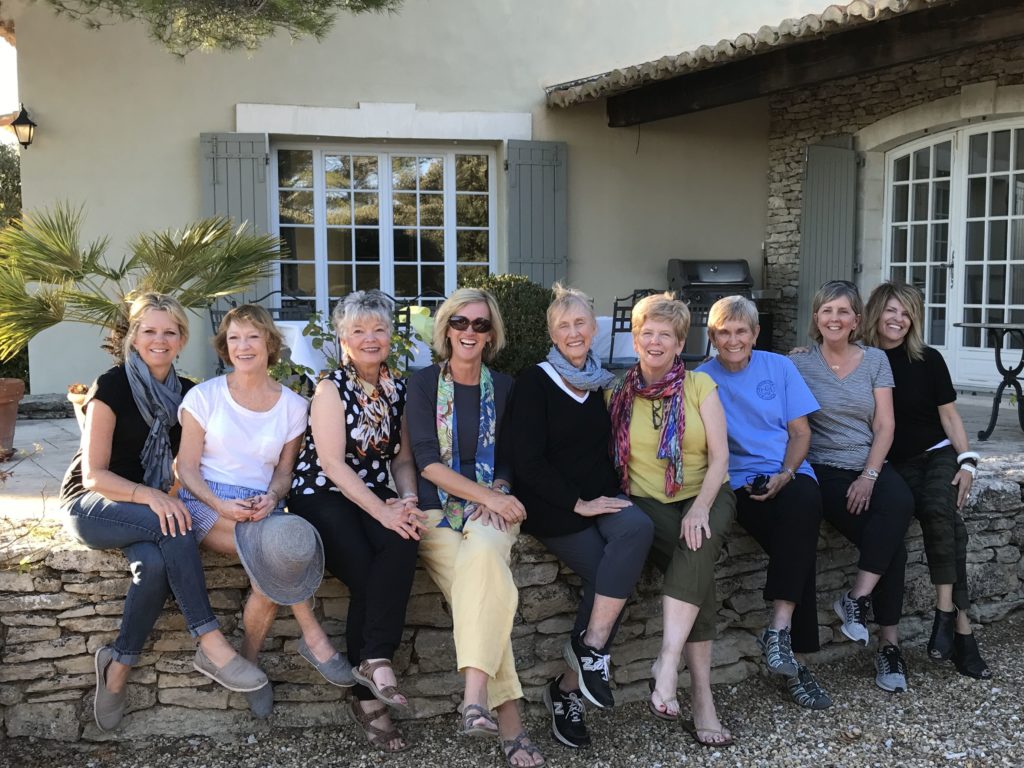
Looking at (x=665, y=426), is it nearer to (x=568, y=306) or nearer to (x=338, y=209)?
(x=568, y=306)

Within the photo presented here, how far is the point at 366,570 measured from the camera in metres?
2.53

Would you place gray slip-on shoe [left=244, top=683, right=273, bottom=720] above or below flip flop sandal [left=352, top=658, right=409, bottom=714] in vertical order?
below

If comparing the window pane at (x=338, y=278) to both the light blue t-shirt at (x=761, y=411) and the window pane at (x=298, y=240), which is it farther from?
the light blue t-shirt at (x=761, y=411)

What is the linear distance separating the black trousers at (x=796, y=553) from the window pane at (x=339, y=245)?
16.3ft

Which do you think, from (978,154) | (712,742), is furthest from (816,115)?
(712,742)

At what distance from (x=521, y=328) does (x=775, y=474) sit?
6.37 ft

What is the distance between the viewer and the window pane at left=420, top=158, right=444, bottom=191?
7.27 m

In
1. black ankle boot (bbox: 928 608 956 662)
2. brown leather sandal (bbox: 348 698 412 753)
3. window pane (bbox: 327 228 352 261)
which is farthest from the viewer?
window pane (bbox: 327 228 352 261)

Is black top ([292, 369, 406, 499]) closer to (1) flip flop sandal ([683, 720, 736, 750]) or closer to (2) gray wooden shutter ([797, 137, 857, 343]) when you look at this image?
(1) flip flop sandal ([683, 720, 736, 750])

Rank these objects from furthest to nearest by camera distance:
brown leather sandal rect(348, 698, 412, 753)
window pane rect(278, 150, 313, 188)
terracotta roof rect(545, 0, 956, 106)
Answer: window pane rect(278, 150, 313, 188), terracotta roof rect(545, 0, 956, 106), brown leather sandal rect(348, 698, 412, 753)

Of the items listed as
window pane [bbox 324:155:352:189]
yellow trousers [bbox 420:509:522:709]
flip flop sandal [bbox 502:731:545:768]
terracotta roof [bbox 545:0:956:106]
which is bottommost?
flip flop sandal [bbox 502:731:545:768]

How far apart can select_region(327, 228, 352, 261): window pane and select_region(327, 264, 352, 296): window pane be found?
0.06 m

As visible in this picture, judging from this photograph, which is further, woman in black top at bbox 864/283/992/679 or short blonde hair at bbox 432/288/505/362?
woman in black top at bbox 864/283/992/679

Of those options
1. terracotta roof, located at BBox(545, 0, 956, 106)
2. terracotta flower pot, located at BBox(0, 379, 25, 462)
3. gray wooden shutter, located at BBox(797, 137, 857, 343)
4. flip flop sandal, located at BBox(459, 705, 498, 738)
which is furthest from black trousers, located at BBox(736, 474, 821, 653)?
gray wooden shutter, located at BBox(797, 137, 857, 343)
